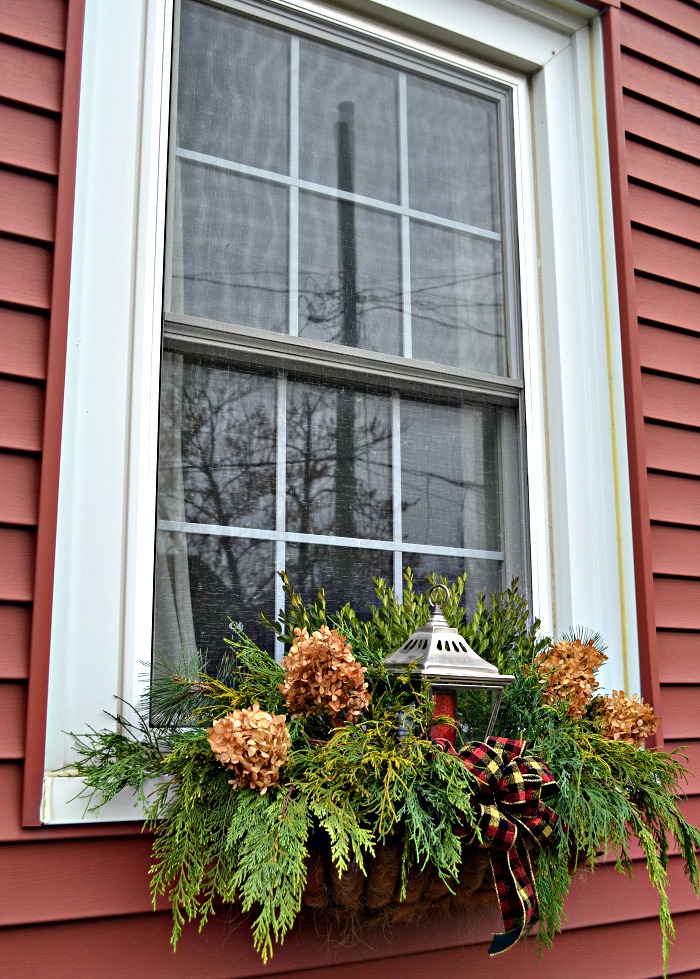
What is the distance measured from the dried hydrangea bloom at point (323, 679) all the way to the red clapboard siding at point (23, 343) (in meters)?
0.60

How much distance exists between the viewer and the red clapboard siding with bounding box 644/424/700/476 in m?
2.10

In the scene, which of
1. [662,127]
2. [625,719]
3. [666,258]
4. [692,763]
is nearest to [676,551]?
[692,763]

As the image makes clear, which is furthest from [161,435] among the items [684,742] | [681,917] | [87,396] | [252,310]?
[681,917]

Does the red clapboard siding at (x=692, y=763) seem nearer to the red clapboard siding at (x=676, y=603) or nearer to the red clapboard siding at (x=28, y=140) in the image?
the red clapboard siding at (x=676, y=603)

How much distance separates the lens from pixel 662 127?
229 cm

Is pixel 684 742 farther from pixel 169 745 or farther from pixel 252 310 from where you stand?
pixel 252 310

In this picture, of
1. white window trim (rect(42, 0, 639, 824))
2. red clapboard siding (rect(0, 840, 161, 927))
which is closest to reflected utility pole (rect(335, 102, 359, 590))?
white window trim (rect(42, 0, 639, 824))

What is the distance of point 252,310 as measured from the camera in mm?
1763

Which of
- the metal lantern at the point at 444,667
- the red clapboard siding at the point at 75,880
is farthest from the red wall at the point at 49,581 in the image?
the metal lantern at the point at 444,667

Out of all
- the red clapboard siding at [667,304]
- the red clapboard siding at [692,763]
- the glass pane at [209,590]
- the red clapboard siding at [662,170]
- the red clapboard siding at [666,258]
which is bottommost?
the red clapboard siding at [692,763]

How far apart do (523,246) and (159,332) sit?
2.93 feet

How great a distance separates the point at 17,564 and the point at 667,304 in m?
1.56

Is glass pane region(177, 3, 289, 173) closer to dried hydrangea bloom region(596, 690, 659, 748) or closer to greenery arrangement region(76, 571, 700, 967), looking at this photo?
greenery arrangement region(76, 571, 700, 967)

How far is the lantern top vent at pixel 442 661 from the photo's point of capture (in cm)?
141
